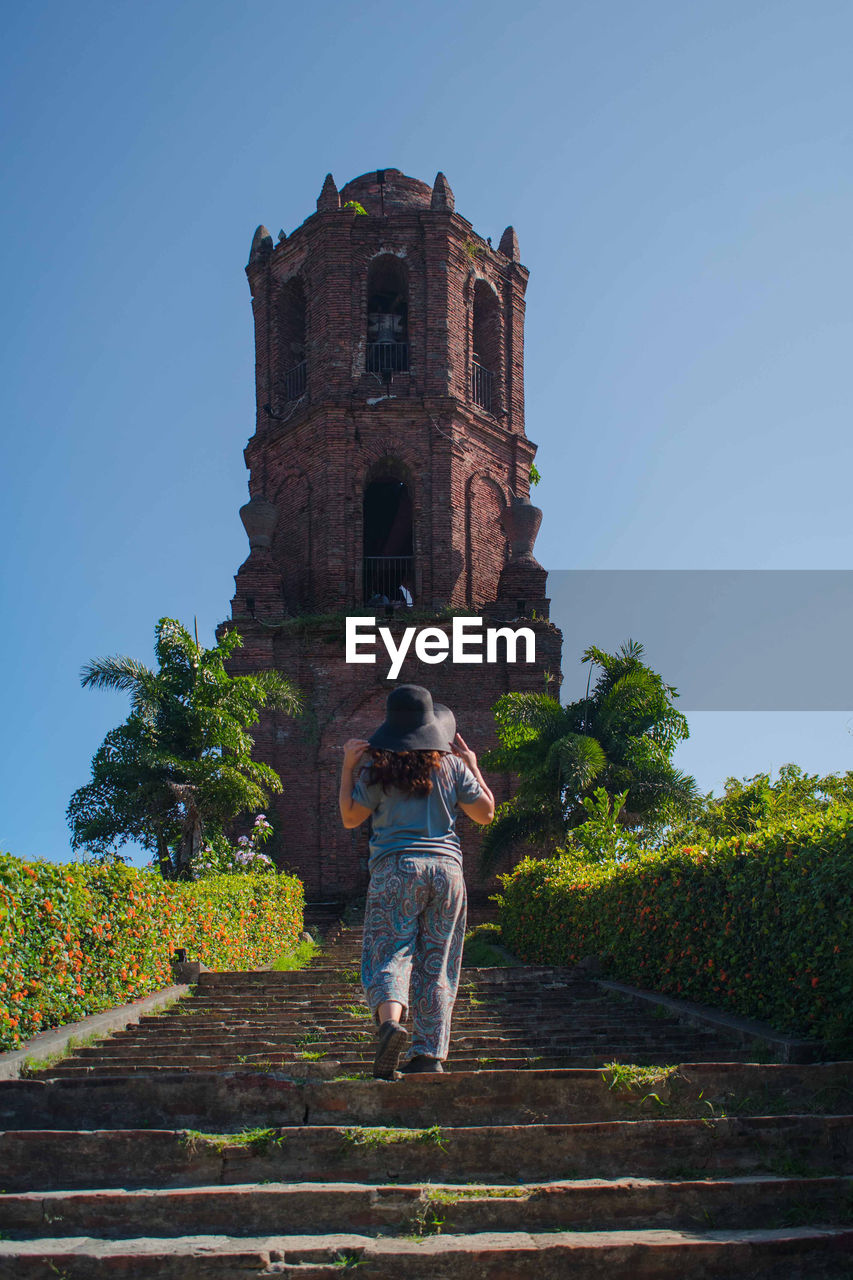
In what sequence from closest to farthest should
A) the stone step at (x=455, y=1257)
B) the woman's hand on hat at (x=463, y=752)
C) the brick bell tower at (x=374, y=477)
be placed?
the stone step at (x=455, y=1257) → the woman's hand on hat at (x=463, y=752) → the brick bell tower at (x=374, y=477)

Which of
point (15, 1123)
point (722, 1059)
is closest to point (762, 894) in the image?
point (722, 1059)

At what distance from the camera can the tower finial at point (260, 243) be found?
2902 cm

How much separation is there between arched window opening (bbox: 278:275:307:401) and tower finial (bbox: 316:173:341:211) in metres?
1.76

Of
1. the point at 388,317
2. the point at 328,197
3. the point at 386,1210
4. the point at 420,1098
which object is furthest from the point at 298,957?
the point at 328,197

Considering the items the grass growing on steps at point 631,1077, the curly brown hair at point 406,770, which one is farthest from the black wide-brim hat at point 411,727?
the grass growing on steps at point 631,1077

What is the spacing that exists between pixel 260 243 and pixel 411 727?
26068 mm

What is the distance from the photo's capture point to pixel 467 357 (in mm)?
27250

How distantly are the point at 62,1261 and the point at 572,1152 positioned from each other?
1.95m

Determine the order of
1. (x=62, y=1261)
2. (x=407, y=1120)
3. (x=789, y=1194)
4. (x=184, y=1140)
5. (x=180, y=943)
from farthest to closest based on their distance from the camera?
(x=180, y=943) → (x=407, y=1120) → (x=184, y=1140) → (x=789, y=1194) → (x=62, y=1261)

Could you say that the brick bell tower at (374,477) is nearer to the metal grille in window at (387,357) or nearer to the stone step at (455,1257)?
the metal grille in window at (387,357)

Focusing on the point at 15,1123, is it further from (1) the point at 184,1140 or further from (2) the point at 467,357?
(2) the point at 467,357

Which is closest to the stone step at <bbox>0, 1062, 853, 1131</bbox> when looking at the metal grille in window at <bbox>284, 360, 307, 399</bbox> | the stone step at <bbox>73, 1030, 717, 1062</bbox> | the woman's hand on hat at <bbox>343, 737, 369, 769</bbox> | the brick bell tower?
the woman's hand on hat at <bbox>343, 737, 369, 769</bbox>

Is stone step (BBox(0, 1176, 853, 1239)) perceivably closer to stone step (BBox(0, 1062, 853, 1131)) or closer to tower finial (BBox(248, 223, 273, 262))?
stone step (BBox(0, 1062, 853, 1131))

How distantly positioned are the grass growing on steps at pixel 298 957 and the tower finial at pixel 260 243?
17658 mm
